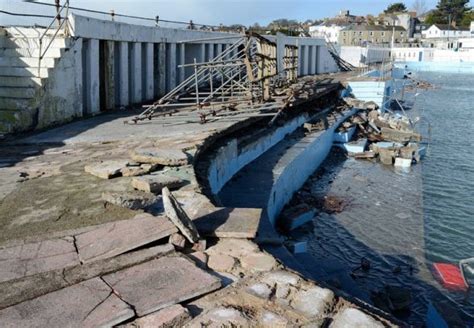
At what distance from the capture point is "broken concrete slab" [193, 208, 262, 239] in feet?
16.6

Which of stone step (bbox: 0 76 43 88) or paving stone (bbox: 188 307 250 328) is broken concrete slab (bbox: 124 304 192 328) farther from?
stone step (bbox: 0 76 43 88)

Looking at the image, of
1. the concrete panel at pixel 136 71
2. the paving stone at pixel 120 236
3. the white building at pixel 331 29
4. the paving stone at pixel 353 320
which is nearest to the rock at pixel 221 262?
the paving stone at pixel 120 236

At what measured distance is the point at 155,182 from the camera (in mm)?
6469

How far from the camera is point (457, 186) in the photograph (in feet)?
51.5

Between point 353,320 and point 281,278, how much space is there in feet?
2.61

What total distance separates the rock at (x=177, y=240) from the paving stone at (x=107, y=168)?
273 cm

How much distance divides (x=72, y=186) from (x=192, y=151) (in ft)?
8.24

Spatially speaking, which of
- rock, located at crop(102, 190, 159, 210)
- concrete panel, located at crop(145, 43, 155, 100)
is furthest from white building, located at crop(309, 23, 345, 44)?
rock, located at crop(102, 190, 159, 210)

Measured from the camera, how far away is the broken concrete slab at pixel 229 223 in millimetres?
5055

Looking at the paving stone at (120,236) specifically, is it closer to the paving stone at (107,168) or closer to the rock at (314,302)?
the rock at (314,302)

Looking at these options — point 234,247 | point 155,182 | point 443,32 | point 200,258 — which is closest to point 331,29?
point 443,32

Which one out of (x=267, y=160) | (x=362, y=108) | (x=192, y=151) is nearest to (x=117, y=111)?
(x=267, y=160)

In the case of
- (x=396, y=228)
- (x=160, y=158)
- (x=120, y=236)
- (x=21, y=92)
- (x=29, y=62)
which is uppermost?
(x=29, y=62)

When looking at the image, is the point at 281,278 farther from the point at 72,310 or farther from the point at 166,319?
the point at 72,310
